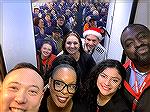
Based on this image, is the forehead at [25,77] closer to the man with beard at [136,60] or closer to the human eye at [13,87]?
the human eye at [13,87]

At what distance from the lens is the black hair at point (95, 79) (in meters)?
1.58

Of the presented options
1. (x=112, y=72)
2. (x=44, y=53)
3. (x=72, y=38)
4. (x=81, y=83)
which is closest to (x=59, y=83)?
(x=81, y=83)

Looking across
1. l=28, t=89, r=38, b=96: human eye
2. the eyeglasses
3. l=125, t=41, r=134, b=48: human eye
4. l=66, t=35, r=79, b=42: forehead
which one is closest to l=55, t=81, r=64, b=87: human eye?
the eyeglasses

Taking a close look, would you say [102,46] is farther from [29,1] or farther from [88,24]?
[29,1]

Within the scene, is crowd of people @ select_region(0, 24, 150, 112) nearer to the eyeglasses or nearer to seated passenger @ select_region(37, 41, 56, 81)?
the eyeglasses

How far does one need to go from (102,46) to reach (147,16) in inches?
19.9

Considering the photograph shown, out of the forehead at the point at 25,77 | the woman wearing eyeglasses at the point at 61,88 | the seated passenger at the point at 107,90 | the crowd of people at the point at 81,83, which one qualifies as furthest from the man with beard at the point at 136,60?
the forehead at the point at 25,77

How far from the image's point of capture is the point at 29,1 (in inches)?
88.4

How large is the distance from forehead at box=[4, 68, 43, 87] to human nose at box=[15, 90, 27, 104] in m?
0.05

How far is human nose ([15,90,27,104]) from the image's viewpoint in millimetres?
988

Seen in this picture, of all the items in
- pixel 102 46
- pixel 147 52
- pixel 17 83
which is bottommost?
pixel 102 46

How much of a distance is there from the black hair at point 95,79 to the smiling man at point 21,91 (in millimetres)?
558

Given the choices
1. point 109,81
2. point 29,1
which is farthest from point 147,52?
point 29,1

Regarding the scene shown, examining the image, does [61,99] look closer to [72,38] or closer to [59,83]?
[59,83]
